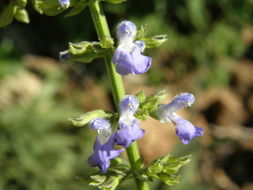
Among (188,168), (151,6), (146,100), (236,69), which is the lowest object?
(236,69)

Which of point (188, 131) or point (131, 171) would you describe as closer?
point (188, 131)

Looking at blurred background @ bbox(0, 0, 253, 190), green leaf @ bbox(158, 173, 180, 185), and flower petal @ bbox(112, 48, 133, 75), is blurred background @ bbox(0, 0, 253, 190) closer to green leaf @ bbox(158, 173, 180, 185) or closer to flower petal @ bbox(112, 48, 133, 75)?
green leaf @ bbox(158, 173, 180, 185)

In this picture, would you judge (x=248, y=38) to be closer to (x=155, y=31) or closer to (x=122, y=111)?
(x=155, y=31)

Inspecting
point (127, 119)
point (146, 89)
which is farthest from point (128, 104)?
point (146, 89)

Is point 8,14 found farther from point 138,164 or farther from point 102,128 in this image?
point 138,164

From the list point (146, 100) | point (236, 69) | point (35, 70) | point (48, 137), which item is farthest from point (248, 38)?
point (146, 100)

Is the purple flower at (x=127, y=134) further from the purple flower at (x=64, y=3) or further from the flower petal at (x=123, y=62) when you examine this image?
the purple flower at (x=64, y=3)
